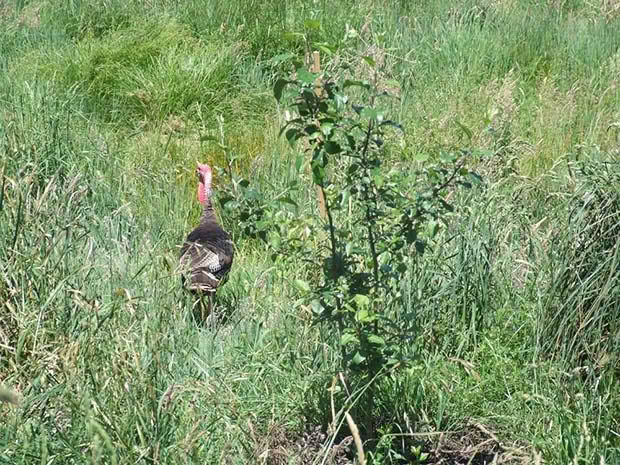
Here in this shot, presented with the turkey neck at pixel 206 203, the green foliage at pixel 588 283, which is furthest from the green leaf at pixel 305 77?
the turkey neck at pixel 206 203

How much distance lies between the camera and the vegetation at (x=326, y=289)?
3783mm

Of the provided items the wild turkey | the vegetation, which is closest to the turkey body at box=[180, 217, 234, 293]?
the wild turkey

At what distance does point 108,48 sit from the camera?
31.1ft

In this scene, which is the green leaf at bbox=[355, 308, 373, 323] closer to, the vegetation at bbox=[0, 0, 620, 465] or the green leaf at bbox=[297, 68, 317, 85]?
the vegetation at bbox=[0, 0, 620, 465]

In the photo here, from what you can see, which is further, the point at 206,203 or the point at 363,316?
the point at 206,203

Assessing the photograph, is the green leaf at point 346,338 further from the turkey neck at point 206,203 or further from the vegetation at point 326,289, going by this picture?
the turkey neck at point 206,203

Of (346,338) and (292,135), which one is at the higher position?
(292,135)

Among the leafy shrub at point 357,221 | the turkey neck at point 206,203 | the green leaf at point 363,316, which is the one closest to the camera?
the leafy shrub at point 357,221

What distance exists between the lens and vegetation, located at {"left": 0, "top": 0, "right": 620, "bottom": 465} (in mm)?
3783

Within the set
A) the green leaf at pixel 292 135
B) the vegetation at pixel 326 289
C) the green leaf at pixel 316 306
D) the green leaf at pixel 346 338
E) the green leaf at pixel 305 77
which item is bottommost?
the vegetation at pixel 326 289

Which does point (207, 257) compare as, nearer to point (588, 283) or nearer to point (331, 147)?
point (588, 283)

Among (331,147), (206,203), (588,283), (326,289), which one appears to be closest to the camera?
(331,147)

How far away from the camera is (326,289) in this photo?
396cm

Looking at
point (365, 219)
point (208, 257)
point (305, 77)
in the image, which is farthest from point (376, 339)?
point (208, 257)
